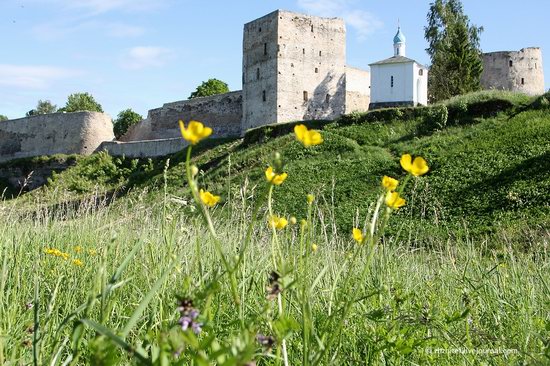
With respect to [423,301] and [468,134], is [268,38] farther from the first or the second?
[423,301]

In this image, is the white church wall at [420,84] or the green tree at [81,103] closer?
the white church wall at [420,84]

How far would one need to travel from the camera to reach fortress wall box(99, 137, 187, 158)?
96.6ft

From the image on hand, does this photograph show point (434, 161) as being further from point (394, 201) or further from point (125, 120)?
point (125, 120)

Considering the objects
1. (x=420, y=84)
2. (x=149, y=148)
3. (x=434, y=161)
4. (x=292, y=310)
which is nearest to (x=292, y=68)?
(x=420, y=84)

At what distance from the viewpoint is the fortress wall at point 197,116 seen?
32.8 metres

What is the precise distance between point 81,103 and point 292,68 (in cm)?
3082

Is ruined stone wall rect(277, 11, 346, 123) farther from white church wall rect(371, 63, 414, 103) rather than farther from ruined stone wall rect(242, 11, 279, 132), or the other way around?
white church wall rect(371, 63, 414, 103)

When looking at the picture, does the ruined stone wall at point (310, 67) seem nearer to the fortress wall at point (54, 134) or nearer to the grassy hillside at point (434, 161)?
the grassy hillside at point (434, 161)

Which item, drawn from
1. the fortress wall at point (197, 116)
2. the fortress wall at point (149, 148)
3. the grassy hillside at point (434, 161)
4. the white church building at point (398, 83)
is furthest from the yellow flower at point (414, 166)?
the fortress wall at point (197, 116)

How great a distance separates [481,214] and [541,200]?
1157mm

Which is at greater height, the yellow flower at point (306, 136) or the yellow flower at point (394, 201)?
the yellow flower at point (306, 136)

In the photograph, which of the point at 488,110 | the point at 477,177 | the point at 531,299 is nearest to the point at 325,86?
the point at 488,110

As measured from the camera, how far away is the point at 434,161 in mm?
16547

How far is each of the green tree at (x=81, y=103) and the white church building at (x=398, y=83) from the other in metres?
31.5
